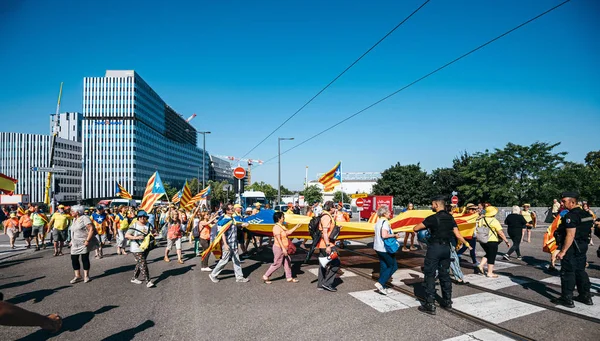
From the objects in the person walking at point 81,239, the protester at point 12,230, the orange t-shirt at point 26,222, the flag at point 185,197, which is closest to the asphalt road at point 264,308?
the person walking at point 81,239

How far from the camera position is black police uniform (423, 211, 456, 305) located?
18.2ft

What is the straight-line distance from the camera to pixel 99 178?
94.6m

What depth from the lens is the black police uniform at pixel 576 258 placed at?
5.69 m

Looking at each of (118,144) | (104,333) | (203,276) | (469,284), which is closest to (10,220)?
(203,276)

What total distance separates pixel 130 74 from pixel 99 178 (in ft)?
108

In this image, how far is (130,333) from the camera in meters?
4.92

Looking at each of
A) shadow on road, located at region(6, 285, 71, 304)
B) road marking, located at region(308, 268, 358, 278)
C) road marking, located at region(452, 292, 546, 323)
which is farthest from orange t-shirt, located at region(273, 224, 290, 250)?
shadow on road, located at region(6, 285, 71, 304)

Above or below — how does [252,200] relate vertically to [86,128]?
below

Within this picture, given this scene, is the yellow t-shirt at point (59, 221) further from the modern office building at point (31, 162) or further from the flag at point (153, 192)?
the modern office building at point (31, 162)

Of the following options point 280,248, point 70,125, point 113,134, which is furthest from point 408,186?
point 70,125

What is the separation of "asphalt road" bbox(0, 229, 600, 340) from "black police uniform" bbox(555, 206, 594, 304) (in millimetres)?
387

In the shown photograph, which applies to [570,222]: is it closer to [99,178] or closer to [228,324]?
[228,324]

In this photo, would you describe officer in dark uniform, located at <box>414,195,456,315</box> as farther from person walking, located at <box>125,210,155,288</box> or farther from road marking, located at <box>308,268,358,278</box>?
A: person walking, located at <box>125,210,155,288</box>

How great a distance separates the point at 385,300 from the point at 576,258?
3559 mm
